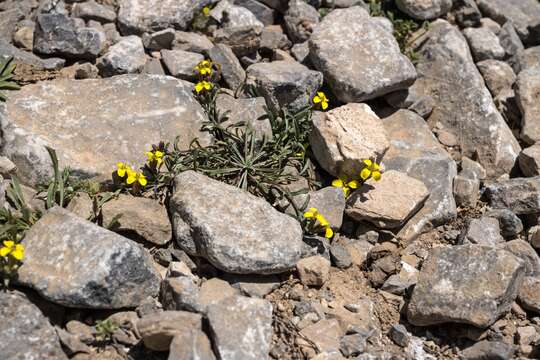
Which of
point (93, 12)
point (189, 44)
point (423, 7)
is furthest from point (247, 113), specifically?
point (423, 7)

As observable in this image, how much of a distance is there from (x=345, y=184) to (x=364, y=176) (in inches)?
10.1

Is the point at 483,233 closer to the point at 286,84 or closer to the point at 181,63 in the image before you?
the point at 286,84

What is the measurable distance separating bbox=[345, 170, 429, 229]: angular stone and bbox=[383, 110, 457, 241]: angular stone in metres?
0.13

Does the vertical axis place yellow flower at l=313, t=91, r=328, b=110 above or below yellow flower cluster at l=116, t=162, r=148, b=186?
above

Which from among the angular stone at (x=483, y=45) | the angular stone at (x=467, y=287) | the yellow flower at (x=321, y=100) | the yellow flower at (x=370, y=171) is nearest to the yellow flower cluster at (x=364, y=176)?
the yellow flower at (x=370, y=171)

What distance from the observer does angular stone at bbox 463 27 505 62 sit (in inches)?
305

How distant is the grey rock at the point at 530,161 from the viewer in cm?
652

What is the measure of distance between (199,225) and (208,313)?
87cm

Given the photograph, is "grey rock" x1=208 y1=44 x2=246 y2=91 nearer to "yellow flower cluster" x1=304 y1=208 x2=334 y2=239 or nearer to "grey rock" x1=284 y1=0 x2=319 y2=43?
"grey rock" x1=284 y1=0 x2=319 y2=43

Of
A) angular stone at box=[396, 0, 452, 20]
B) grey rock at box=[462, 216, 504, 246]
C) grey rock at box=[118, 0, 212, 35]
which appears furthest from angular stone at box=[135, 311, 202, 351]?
angular stone at box=[396, 0, 452, 20]

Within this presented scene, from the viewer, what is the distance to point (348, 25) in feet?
23.3

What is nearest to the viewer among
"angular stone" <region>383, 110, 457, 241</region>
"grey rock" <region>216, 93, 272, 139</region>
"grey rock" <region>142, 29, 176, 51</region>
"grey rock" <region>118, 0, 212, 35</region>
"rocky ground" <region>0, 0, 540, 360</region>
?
"rocky ground" <region>0, 0, 540, 360</region>

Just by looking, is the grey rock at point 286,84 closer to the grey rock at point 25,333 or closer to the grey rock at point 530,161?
the grey rock at point 530,161

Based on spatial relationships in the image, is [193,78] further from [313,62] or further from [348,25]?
[348,25]
